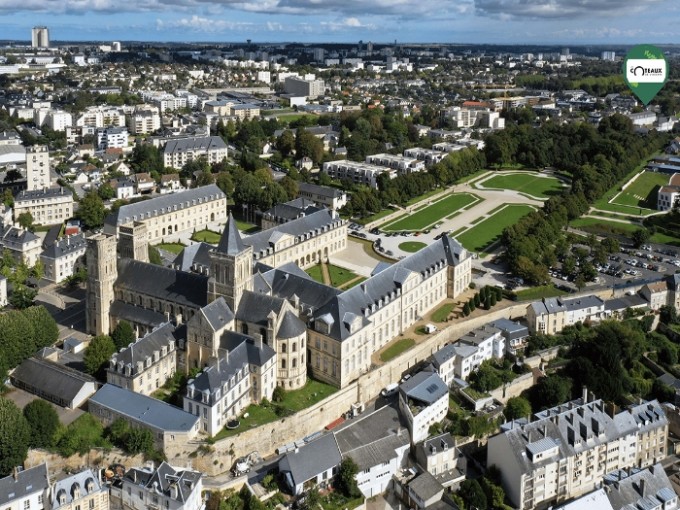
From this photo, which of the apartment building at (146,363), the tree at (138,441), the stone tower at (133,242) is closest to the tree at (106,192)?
the stone tower at (133,242)

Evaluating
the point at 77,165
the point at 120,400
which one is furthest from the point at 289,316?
the point at 77,165

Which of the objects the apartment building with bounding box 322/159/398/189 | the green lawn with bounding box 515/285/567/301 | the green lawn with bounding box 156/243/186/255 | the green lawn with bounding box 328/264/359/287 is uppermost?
the apartment building with bounding box 322/159/398/189

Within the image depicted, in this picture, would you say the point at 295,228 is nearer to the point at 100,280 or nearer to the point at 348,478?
the point at 100,280

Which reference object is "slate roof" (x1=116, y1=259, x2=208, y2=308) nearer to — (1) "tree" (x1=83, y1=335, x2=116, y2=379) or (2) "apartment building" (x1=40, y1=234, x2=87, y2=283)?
(1) "tree" (x1=83, y1=335, x2=116, y2=379)

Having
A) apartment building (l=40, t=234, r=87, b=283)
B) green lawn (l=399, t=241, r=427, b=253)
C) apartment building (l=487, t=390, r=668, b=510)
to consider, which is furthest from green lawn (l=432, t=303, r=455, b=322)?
apartment building (l=40, t=234, r=87, b=283)

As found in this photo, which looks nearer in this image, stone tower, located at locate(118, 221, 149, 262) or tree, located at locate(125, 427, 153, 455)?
tree, located at locate(125, 427, 153, 455)

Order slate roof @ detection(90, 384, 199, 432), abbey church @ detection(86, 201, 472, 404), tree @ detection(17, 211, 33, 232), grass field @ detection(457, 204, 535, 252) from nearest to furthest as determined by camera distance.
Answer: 1. slate roof @ detection(90, 384, 199, 432)
2. abbey church @ detection(86, 201, 472, 404)
3. tree @ detection(17, 211, 33, 232)
4. grass field @ detection(457, 204, 535, 252)

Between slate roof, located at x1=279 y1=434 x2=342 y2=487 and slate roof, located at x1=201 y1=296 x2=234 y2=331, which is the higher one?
slate roof, located at x1=201 y1=296 x2=234 y2=331
